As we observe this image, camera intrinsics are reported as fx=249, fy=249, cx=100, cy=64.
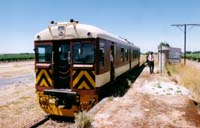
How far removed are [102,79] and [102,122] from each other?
3269 mm

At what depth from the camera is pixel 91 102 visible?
8.95 meters

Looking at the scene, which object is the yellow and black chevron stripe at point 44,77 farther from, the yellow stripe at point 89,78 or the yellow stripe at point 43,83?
the yellow stripe at point 89,78

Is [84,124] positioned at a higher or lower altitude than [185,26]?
lower

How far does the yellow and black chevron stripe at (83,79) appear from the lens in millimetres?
8984

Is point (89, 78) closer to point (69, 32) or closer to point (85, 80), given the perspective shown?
point (85, 80)

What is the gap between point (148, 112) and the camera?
776 centimetres

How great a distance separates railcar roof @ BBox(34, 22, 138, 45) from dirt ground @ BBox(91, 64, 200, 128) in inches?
102

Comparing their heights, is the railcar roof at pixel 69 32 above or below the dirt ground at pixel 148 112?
above

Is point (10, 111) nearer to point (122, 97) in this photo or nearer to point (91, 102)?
point (91, 102)

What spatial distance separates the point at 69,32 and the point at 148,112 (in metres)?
4.09

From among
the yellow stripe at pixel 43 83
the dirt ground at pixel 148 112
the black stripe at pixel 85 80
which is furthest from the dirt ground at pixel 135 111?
the yellow stripe at pixel 43 83

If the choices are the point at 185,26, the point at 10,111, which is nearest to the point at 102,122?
the point at 10,111

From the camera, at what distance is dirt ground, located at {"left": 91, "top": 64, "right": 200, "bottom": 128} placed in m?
6.56

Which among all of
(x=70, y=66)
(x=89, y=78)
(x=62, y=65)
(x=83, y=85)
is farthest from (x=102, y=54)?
(x=62, y=65)
